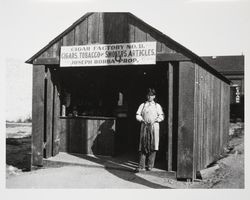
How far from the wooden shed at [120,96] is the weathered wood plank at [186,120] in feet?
0.07

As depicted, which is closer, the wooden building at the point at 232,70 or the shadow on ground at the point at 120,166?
the shadow on ground at the point at 120,166

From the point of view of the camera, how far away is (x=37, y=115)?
7348 millimetres

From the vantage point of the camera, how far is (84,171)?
6.76 m

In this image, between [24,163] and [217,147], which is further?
[217,147]

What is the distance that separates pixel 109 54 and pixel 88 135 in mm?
2645

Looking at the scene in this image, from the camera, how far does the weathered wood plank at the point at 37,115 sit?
23.9ft

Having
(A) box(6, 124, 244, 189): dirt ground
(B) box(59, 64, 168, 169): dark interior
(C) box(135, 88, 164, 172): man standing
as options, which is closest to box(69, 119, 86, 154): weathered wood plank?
(B) box(59, 64, 168, 169): dark interior

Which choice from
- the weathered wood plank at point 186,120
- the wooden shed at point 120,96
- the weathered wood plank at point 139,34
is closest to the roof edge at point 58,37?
the wooden shed at point 120,96

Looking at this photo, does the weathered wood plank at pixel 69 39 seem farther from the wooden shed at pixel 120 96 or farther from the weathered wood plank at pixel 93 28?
the weathered wood plank at pixel 93 28

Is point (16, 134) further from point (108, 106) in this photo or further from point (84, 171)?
point (84, 171)

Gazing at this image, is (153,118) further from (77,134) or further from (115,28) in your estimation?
(77,134)

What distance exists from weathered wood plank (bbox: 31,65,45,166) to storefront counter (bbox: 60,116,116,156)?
3.59 feet

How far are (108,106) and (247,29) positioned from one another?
5.32 metres
